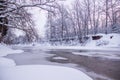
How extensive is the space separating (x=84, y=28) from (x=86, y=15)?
4010 mm

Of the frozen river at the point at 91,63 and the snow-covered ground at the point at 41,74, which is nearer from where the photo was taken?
the snow-covered ground at the point at 41,74

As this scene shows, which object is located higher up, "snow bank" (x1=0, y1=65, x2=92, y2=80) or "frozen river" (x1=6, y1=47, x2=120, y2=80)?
"snow bank" (x1=0, y1=65, x2=92, y2=80)

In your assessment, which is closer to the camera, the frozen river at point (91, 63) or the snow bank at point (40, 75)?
the snow bank at point (40, 75)

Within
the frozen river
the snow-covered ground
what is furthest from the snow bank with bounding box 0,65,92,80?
the frozen river

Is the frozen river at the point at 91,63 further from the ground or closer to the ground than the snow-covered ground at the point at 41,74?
closer to the ground

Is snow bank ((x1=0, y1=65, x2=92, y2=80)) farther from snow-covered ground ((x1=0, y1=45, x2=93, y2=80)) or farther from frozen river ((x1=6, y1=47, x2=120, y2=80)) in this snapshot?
frozen river ((x1=6, y1=47, x2=120, y2=80))

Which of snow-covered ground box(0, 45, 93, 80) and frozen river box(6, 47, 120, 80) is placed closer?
snow-covered ground box(0, 45, 93, 80)

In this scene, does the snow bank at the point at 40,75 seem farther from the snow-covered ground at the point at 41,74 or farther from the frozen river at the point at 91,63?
the frozen river at the point at 91,63

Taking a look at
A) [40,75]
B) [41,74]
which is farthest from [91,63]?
[40,75]

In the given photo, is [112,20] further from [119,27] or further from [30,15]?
[30,15]

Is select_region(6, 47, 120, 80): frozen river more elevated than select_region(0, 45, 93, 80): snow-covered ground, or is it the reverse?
select_region(0, 45, 93, 80): snow-covered ground

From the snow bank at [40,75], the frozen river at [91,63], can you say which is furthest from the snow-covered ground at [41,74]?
the frozen river at [91,63]

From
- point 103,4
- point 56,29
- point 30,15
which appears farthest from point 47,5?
point 56,29

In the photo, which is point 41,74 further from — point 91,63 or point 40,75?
point 91,63
